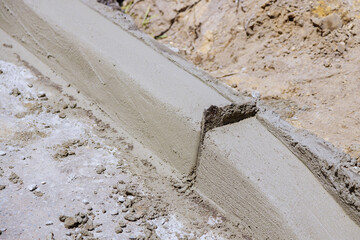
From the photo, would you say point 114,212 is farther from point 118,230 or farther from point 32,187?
point 32,187

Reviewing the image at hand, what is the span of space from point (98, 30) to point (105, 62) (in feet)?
1.49

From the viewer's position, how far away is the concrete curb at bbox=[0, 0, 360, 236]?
248 cm

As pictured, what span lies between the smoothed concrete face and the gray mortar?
0.08m

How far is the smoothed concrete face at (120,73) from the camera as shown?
9.36 ft

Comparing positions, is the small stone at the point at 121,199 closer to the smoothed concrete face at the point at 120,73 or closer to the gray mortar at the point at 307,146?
the smoothed concrete face at the point at 120,73

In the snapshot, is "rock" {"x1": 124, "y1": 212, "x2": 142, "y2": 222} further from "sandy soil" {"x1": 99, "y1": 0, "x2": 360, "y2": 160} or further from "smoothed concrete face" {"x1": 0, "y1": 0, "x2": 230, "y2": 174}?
"sandy soil" {"x1": 99, "y1": 0, "x2": 360, "y2": 160}

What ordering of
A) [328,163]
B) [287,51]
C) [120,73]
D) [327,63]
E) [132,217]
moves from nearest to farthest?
[328,163], [132,217], [120,73], [327,63], [287,51]

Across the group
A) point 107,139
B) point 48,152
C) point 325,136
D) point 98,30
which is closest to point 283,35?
point 325,136

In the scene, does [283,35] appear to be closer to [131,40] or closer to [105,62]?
[131,40]

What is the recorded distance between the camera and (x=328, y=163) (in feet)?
7.70

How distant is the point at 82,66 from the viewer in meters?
3.54

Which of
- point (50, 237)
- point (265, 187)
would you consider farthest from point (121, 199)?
point (265, 187)

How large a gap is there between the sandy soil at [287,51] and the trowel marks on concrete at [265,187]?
70 cm

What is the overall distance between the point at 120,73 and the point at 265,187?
1465 mm
